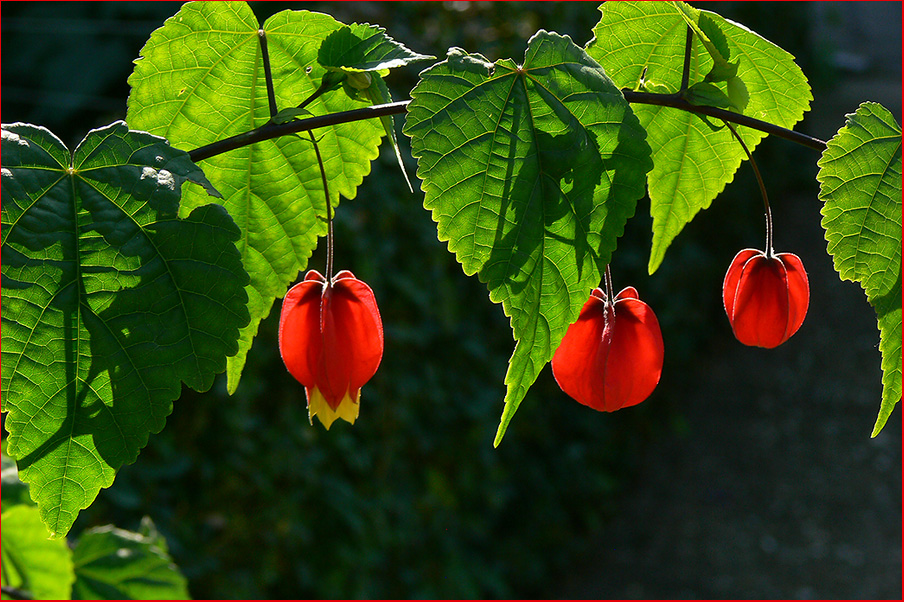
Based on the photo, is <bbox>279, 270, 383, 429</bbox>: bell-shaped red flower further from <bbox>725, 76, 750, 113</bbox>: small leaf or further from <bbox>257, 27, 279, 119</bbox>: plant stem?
<bbox>725, 76, 750, 113</bbox>: small leaf

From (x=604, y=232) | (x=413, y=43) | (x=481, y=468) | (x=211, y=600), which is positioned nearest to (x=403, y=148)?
(x=413, y=43)

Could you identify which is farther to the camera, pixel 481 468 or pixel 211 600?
pixel 481 468

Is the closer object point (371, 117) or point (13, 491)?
point (371, 117)

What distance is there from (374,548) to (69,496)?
182 cm

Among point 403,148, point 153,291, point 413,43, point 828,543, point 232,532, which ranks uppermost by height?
point 413,43

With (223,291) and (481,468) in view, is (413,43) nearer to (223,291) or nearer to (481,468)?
(481,468)

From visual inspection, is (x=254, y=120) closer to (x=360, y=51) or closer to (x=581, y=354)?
(x=360, y=51)

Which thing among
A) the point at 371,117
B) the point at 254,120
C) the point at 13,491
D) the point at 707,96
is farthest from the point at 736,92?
the point at 13,491

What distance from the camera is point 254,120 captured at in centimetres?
69

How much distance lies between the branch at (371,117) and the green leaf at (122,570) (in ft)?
2.02

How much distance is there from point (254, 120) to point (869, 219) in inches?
18.3

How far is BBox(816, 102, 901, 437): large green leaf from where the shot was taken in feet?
1.86

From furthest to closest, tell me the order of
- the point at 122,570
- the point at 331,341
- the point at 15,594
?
the point at 122,570
the point at 15,594
the point at 331,341

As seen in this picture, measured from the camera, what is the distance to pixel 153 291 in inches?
20.3
